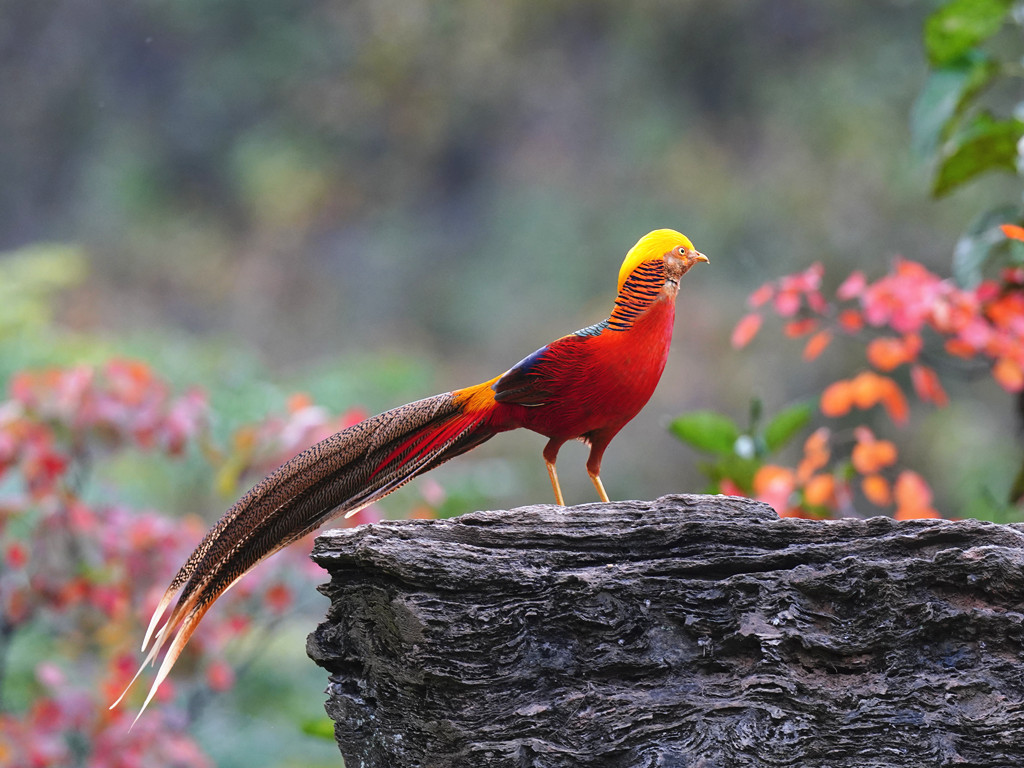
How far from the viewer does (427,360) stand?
720 cm

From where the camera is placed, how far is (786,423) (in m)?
2.38

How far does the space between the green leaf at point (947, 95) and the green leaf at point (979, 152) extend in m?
0.05

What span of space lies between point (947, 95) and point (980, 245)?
0.41 meters

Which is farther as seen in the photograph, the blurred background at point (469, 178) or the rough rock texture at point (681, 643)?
the blurred background at point (469, 178)

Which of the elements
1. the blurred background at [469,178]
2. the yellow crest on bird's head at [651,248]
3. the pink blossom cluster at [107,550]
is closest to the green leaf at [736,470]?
the yellow crest on bird's head at [651,248]

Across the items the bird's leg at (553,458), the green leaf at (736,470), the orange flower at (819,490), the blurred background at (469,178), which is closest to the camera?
the bird's leg at (553,458)

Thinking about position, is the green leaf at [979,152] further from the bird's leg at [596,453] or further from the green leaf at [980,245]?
the bird's leg at [596,453]

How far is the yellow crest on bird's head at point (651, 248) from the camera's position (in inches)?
64.1

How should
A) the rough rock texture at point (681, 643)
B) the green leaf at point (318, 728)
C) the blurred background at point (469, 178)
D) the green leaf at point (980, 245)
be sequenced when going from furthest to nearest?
the blurred background at point (469, 178), the green leaf at point (980, 245), the green leaf at point (318, 728), the rough rock texture at point (681, 643)

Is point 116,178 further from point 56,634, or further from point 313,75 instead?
point 56,634

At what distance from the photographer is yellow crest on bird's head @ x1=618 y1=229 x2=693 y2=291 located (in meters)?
1.63

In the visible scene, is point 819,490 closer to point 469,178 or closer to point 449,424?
point 449,424

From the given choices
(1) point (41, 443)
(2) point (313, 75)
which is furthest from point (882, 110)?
(1) point (41, 443)

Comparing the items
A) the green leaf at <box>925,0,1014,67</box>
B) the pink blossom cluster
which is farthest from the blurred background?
the green leaf at <box>925,0,1014,67</box>
